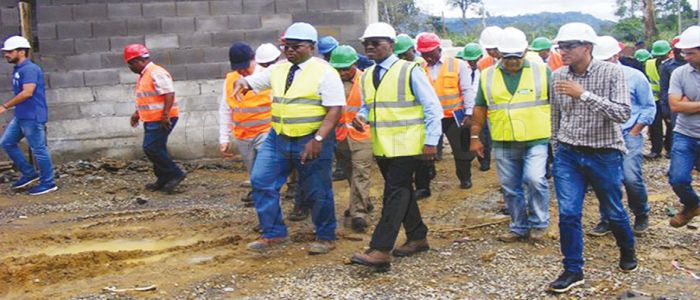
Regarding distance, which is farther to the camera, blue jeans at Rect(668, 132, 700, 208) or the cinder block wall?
the cinder block wall

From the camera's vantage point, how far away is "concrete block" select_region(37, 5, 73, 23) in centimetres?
936

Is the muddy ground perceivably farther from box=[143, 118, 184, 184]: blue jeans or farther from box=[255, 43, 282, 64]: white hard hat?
box=[255, 43, 282, 64]: white hard hat

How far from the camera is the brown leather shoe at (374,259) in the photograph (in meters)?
4.98

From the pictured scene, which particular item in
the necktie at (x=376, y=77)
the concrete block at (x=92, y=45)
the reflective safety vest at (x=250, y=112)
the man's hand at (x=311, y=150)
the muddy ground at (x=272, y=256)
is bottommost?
the muddy ground at (x=272, y=256)

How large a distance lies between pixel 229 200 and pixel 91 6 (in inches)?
142

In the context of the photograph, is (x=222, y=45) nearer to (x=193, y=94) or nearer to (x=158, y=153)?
(x=193, y=94)

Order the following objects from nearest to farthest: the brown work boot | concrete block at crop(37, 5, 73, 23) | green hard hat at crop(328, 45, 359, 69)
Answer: the brown work boot < green hard hat at crop(328, 45, 359, 69) < concrete block at crop(37, 5, 73, 23)

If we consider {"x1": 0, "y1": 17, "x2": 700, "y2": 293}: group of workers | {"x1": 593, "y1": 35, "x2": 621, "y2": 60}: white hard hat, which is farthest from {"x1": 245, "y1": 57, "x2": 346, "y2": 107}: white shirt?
{"x1": 593, "y1": 35, "x2": 621, "y2": 60}: white hard hat

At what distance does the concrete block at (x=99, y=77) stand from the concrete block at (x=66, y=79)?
0.09 meters

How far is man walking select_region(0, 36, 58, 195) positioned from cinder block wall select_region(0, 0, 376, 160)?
3.95ft

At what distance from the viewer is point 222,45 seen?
31.7ft

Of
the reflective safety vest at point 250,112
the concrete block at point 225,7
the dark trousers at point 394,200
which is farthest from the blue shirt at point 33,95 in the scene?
the dark trousers at point 394,200

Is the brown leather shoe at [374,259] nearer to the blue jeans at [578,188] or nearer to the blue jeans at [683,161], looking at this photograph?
the blue jeans at [578,188]

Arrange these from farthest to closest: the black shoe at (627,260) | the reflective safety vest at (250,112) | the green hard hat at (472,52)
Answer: the green hard hat at (472,52), the reflective safety vest at (250,112), the black shoe at (627,260)
